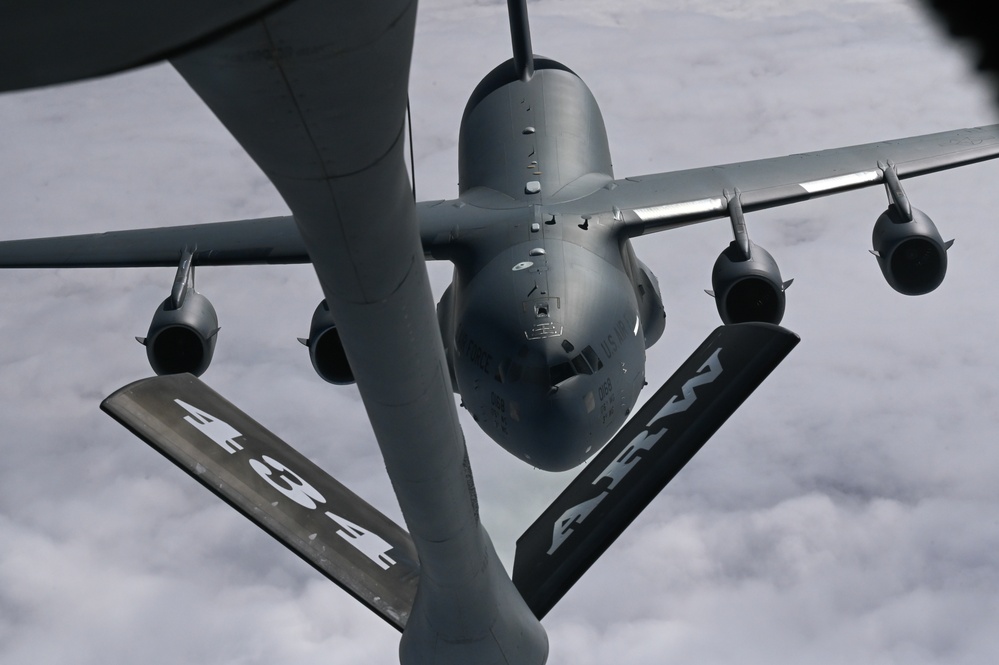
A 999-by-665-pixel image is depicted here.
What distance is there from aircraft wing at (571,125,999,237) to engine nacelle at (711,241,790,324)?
6.55 ft

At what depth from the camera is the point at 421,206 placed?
30188 millimetres

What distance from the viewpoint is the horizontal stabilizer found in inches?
640

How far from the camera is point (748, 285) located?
27688 millimetres

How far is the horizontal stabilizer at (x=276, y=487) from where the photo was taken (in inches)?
640

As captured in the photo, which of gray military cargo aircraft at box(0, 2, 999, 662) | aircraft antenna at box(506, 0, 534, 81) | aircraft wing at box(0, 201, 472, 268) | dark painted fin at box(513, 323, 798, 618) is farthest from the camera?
aircraft antenna at box(506, 0, 534, 81)

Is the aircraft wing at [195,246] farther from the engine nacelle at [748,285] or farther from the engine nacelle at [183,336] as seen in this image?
the engine nacelle at [748,285]

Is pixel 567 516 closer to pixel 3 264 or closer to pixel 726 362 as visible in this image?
pixel 726 362

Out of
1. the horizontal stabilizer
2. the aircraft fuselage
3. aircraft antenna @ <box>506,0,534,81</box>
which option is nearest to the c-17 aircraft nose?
the aircraft fuselage

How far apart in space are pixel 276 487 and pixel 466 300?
10.1 m

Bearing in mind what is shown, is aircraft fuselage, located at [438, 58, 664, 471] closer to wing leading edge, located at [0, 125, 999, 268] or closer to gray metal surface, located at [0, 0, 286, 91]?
wing leading edge, located at [0, 125, 999, 268]

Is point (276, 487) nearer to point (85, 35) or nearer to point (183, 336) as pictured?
point (183, 336)

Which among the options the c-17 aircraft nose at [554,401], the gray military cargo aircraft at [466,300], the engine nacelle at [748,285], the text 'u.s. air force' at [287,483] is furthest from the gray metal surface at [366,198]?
the engine nacelle at [748,285]

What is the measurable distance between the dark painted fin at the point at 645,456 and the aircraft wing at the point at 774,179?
11.8 m

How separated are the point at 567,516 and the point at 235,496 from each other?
534cm
